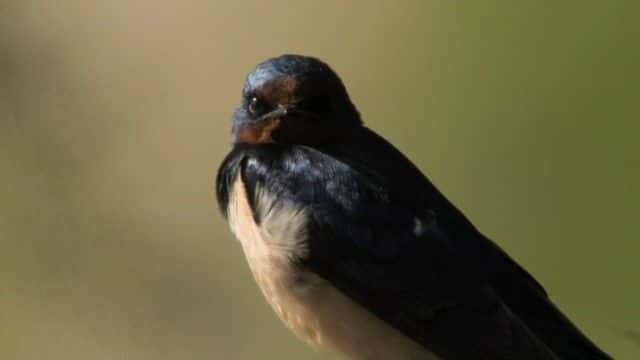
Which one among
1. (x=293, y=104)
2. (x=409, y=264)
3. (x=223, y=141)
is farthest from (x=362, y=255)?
(x=223, y=141)

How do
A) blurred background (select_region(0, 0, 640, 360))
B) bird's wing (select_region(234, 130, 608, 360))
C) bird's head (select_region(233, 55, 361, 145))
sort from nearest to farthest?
bird's wing (select_region(234, 130, 608, 360))
bird's head (select_region(233, 55, 361, 145))
blurred background (select_region(0, 0, 640, 360))

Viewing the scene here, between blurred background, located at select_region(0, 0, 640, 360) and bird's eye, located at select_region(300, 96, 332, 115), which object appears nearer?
bird's eye, located at select_region(300, 96, 332, 115)

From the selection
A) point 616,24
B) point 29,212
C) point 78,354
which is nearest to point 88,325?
point 78,354

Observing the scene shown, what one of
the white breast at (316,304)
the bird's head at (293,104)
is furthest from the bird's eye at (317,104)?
the white breast at (316,304)

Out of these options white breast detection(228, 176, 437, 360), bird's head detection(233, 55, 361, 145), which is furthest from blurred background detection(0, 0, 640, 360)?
white breast detection(228, 176, 437, 360)

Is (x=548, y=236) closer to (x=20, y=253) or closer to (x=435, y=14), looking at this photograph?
(x=435, y=14)

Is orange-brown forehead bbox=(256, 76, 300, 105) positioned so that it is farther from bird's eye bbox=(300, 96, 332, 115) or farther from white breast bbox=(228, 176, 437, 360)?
white breast bbox=(228, 176, 437, 360)

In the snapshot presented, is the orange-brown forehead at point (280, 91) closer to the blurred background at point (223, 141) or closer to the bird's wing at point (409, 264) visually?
the bird's wing at point (409, 264)
